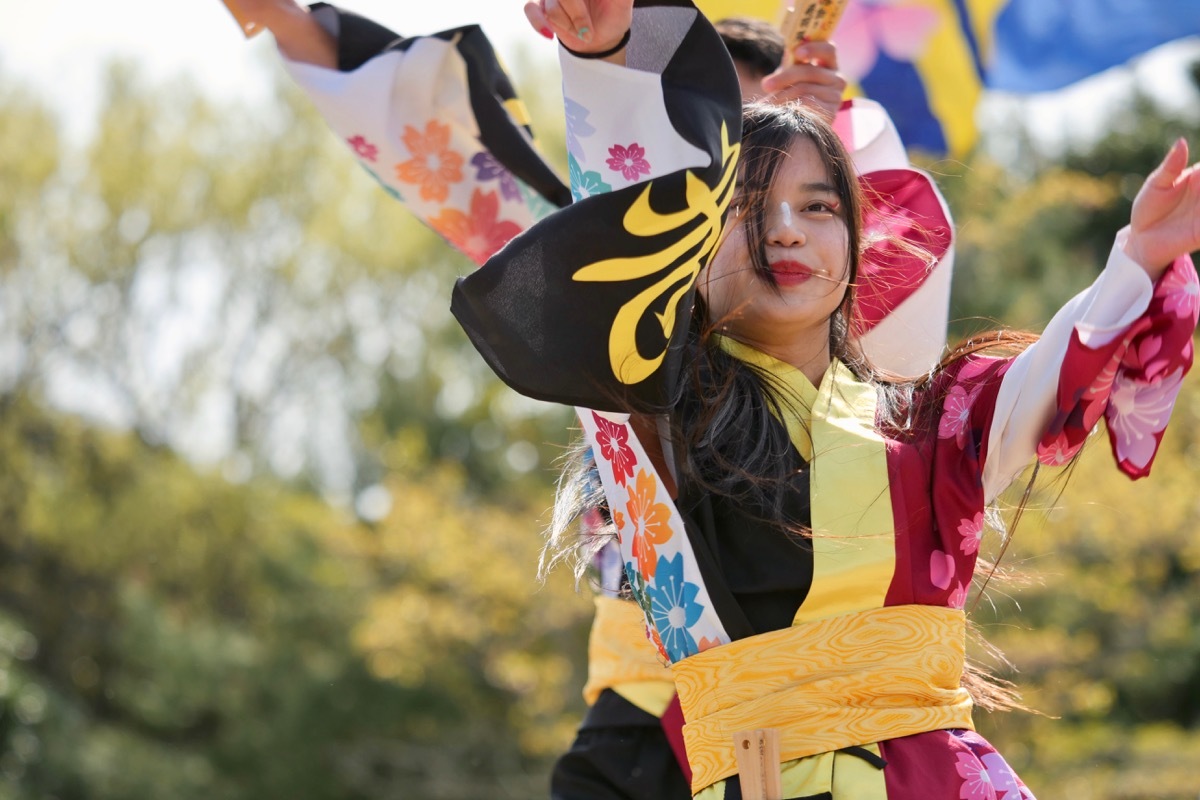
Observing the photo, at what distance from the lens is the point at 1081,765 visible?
5961mm

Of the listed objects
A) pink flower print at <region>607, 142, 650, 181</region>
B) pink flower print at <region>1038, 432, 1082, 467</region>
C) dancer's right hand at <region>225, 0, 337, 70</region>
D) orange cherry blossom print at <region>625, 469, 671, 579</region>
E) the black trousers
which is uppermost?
pink flower print at <region>607, 142, 650, 181</region>

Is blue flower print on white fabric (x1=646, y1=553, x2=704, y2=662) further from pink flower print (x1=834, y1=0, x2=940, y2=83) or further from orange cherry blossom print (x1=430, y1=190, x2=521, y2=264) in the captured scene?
pink flower print (x1=834, y1=0, x2=940, y2=83)

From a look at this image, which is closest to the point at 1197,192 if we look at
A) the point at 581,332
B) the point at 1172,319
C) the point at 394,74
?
the point at 1172,319

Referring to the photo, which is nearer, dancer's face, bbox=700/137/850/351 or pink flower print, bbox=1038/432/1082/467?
pink flower print, bbox=1038/432/1082/467

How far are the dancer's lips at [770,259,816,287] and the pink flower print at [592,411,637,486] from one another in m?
0.23

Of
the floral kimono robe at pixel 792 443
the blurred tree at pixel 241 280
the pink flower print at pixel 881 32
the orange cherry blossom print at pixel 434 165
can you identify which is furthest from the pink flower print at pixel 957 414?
the blurred tree at pixel 241 280

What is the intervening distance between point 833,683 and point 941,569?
17 centimetres

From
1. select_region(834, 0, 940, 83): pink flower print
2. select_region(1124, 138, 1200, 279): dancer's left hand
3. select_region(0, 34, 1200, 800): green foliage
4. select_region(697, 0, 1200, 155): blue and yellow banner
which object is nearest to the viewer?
select_region(1124, 138, 1200, 279): dancer's left hand

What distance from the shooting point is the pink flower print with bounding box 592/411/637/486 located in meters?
1.48

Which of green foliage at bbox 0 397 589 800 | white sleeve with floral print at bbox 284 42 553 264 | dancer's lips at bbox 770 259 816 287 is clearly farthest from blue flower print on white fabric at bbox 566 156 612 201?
green foliage at bbox 0 397 589 800

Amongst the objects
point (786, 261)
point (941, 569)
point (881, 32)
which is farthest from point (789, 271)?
point (881, 32)

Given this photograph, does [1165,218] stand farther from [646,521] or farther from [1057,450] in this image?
[646,521]

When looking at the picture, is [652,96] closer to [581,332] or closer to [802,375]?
[581,332]

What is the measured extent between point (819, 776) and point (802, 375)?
0.43 metres
